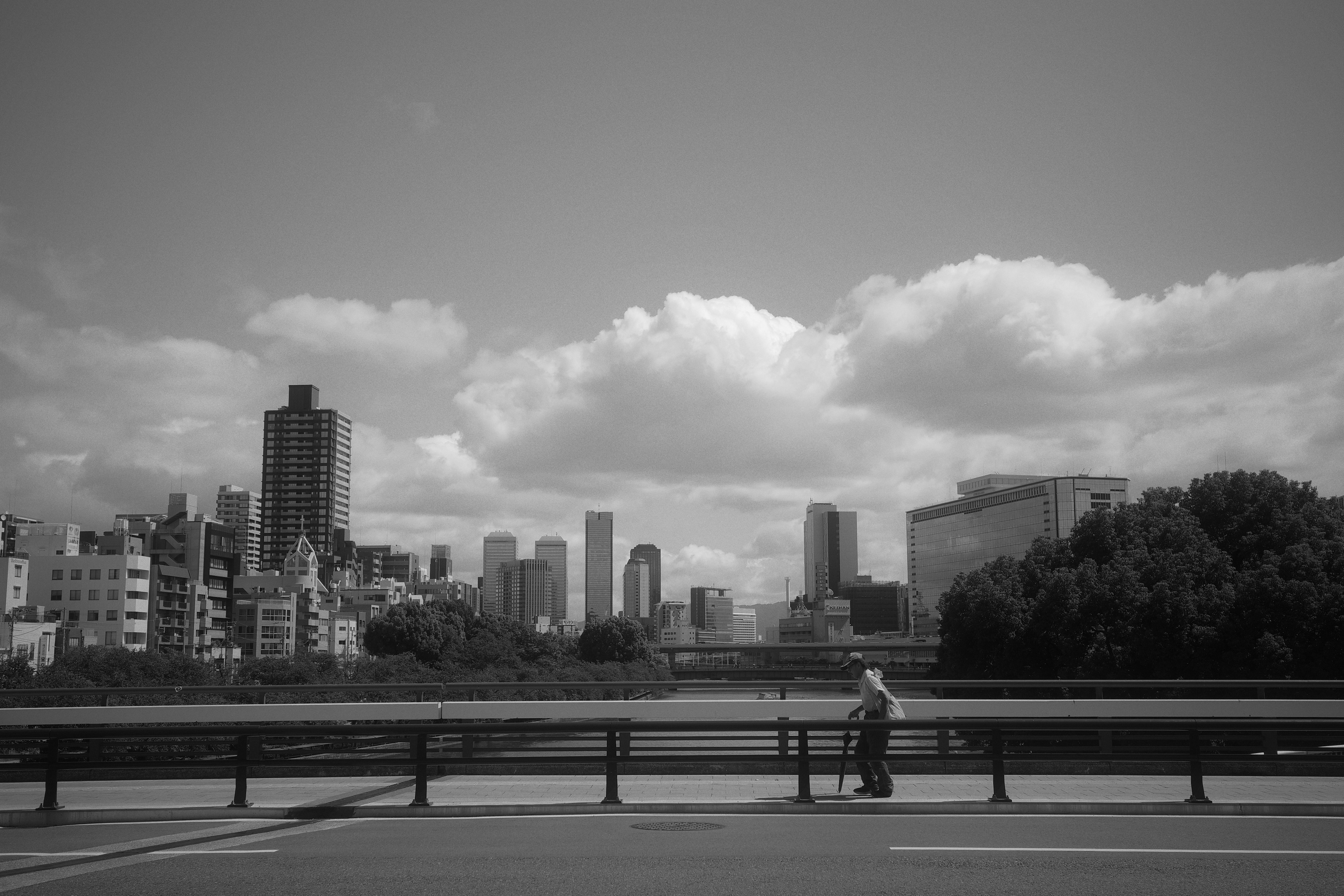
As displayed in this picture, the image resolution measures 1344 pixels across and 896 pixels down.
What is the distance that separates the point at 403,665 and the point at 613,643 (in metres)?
80.7

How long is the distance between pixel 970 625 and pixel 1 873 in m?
58.5

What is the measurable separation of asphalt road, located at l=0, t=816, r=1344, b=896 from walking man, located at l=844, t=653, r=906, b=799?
1080mm

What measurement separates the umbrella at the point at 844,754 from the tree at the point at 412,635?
98847 millimetres

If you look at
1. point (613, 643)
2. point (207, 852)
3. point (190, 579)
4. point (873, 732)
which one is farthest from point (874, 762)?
point (190, 579)

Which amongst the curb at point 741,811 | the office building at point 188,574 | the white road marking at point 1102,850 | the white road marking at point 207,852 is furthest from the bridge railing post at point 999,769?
the office building at point 188,574

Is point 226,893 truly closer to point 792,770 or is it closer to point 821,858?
point 821,858

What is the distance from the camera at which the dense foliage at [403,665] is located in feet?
149

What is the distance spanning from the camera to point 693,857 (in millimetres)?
11352

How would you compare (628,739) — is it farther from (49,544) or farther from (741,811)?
(49,544)

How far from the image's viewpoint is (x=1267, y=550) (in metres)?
51.7

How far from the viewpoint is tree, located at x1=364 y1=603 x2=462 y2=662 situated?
111831 millimetres

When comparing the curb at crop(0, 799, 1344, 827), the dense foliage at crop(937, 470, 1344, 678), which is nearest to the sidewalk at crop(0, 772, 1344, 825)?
the curb at crop(0, 799, 1344, 827)

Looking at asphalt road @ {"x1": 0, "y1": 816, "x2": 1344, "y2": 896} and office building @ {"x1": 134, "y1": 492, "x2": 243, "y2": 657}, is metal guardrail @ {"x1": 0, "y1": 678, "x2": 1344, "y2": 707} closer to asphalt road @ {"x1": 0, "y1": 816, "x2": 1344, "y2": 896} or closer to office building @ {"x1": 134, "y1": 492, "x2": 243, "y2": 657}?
asphalt road @ {"x1": 0, "y1": 816, "x2": 1344, "y2": 896}

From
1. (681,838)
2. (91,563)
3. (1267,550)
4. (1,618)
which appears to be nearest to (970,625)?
(1267,550)
